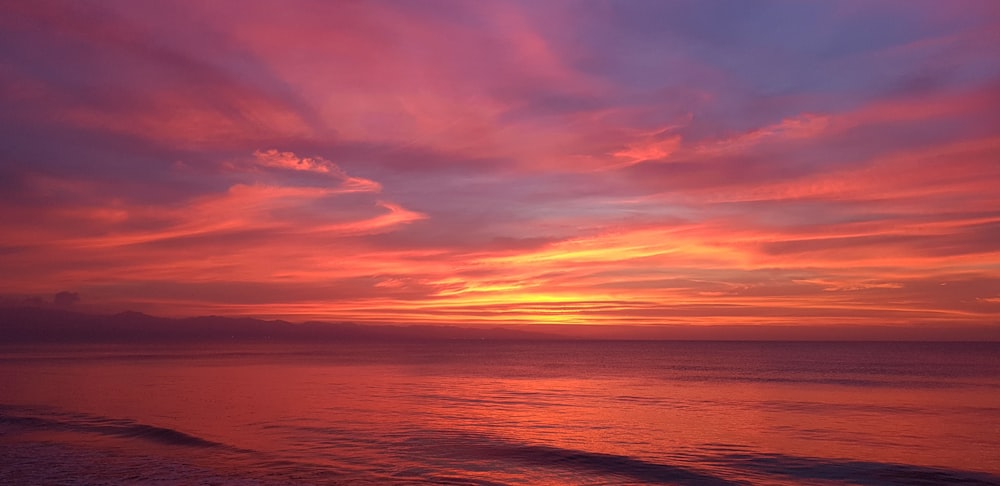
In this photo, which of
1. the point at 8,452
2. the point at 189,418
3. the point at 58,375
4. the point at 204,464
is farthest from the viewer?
the point at 58,375

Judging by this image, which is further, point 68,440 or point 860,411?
point 860,411

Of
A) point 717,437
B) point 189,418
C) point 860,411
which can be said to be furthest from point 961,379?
point 189,418

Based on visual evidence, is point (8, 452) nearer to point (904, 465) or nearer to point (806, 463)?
point (806, 463)

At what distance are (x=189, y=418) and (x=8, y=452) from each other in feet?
39.5

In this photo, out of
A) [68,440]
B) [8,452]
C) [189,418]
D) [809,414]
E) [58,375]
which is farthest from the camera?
[58,375]

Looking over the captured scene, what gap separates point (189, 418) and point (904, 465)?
116 ft

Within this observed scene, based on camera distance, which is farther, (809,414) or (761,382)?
(761,382)

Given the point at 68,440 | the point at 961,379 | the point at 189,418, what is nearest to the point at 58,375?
the point at 189,418

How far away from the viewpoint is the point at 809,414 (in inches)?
1737

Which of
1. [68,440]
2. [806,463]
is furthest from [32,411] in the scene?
[806,463]

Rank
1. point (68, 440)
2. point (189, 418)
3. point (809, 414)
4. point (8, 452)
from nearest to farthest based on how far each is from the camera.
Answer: point (8, 452) → point (68, 440) → point (189, 418) → point (809, 414)

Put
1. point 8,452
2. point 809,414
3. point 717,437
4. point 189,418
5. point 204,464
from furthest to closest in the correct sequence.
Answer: point 809,414 → point 189,418 → point 717,437 → point 8,452 → point 204,464

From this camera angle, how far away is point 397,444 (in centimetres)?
3155

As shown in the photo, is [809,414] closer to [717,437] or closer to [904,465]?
[717,437]
